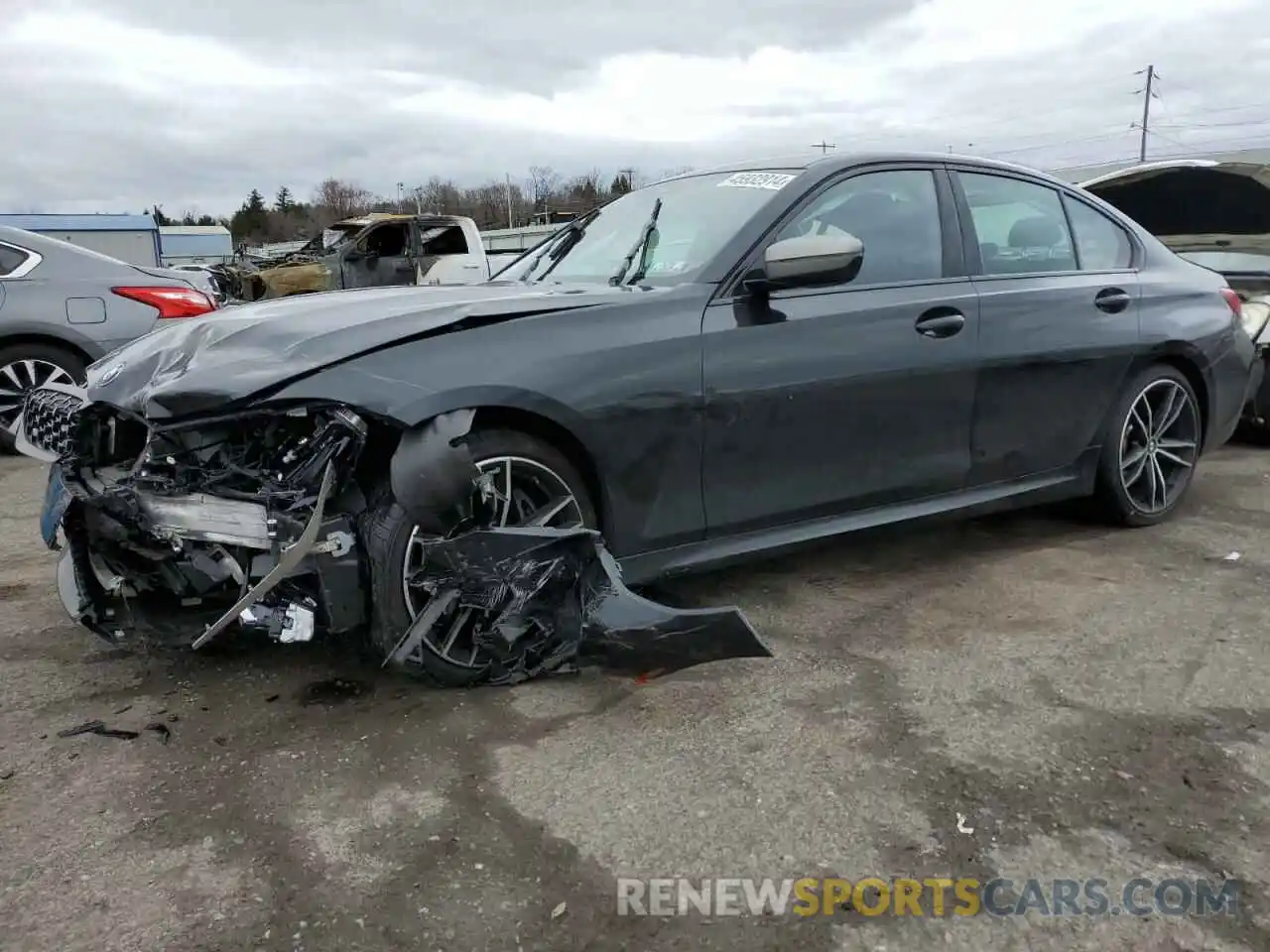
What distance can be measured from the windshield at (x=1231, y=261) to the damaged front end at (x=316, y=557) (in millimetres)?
5142

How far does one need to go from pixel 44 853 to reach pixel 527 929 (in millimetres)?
1093

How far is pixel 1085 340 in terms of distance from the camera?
3.97 meters

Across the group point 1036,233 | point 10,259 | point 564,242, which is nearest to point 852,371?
point 1036,233

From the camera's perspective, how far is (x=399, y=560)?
257cm

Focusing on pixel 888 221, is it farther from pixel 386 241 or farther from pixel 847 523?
pixel 386 241

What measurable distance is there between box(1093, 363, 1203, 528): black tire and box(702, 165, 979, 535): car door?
0.94 meters

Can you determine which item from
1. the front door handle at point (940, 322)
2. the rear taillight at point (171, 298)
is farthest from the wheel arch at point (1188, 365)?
the rear taillight at point (171, 298)

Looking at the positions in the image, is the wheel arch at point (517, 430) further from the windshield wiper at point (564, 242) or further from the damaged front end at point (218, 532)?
Result: the windshield wiper at point (564, 242)

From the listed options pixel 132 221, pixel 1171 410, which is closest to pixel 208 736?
pixel 1171 410

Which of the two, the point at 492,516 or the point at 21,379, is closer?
the point at 492,516

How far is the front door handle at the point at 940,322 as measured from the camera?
347 centimetres

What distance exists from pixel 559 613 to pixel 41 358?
197 inches

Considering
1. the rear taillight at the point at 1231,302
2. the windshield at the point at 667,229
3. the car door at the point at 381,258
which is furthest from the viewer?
the car door at the point at 381,258

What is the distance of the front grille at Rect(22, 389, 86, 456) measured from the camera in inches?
118
